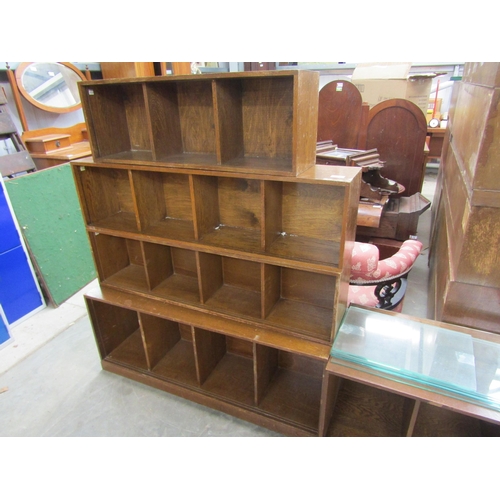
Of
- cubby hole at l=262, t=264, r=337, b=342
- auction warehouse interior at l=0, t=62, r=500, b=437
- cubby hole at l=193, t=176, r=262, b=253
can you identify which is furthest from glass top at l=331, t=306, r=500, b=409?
cubby hole at l=193, t=176, r=262, b=253

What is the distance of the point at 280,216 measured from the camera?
1.74m

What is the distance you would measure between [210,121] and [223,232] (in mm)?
557

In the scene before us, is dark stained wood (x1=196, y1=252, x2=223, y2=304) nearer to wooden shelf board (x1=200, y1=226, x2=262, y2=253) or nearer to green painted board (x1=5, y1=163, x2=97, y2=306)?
wooden shelf board (x1=200, y1=226, x2=262, y2=253)

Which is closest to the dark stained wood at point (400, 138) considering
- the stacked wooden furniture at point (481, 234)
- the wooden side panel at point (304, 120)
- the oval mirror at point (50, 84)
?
the stacked wooden furniture at point (481, 234)

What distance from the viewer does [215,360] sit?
2213mm

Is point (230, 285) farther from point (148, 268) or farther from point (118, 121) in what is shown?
point (118, 121)

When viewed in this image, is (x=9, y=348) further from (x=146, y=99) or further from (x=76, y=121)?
(x=76, y=121)

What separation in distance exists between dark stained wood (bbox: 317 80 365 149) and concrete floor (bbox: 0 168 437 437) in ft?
10.6

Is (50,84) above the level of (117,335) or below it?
above

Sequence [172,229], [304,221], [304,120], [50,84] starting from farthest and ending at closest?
[50,84] → [172,229] → [304,221] → [304,120]

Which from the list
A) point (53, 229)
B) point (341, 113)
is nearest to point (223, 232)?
point (53, 229)

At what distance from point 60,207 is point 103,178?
4.49ft

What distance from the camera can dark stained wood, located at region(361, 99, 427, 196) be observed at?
12.0 feet

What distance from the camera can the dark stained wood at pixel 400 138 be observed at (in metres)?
3.66
